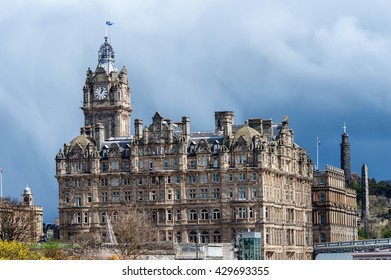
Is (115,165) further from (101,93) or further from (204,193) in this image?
(101,93)

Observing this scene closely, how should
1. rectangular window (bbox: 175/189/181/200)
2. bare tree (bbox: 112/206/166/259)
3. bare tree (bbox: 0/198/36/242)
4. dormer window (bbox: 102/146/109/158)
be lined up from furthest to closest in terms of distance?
dormer window (bbox: 102/146/109/158)
rectangular window (bbox: 175/189/181/200)
bare tree (bbox: 0/198/36/242)
bare tree (bbox: 112/206/166/259)

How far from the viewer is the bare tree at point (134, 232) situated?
122m

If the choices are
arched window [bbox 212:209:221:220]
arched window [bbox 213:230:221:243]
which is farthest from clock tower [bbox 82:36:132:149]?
arched window [bbox 213:230:221:243]

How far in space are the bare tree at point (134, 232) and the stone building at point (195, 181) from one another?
91.0 inches

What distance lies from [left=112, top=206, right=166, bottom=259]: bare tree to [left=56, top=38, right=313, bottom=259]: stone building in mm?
2310

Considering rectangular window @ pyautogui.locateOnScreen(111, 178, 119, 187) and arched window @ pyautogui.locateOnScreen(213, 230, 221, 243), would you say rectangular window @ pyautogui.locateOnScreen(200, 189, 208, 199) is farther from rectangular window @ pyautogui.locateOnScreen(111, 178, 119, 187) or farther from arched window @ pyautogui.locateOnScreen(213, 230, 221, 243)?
rectangular window @ pyautogui.locateOnScreen(111, 178, 119, 187)

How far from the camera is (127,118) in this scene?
16738cm

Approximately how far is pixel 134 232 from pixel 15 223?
1531 centimetres

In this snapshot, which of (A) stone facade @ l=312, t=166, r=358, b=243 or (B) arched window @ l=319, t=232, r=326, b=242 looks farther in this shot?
(B) arched window @ l=319, t=232, r=326, b=242

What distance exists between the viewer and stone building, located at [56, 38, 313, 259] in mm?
146750
